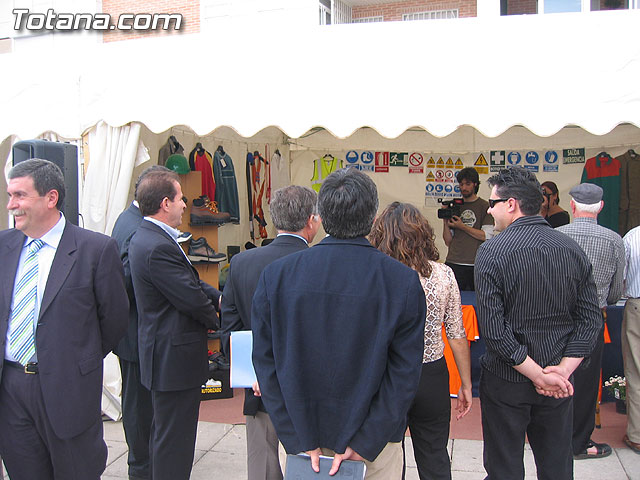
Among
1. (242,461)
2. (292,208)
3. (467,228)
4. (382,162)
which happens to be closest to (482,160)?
(382,162)

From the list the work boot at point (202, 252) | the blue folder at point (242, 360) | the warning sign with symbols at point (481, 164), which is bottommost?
the blue folder at point (242, 360)

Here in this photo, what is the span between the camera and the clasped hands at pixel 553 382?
2.64 metres

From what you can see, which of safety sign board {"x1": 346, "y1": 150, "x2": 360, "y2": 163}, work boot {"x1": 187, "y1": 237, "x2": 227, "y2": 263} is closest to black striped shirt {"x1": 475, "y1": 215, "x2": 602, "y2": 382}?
work boot {"x1": 187, "y1": 237, "x2": 227, "y2": 263}

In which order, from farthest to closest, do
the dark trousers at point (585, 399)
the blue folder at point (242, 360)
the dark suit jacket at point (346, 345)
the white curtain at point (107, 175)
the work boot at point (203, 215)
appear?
the work boot at point (203, 215) < the white curtain at point (107, 175) < the dark trousers at point (585, 399) < the blue folder at point (242, 360) < the dark suit jacket at point (346, 345)

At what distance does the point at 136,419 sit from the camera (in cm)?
371

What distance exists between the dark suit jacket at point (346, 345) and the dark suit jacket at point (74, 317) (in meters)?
1.21

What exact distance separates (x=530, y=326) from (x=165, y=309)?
194 centimetres

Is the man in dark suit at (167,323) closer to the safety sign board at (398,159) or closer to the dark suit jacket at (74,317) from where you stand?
the dark suit jacket at (74,317)

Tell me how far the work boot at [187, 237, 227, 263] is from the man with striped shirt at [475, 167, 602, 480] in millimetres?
3678

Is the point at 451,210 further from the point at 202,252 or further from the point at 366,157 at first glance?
the point at 202,252

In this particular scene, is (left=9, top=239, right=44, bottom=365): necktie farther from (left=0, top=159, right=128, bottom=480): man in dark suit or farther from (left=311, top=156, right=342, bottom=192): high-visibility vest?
(left=311, top=156, right=342, bottom=192): high-visibility vest

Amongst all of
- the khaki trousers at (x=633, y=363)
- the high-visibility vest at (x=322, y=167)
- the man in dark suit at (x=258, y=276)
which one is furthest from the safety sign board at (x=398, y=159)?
the man in dark suit at (x=258, y=276)

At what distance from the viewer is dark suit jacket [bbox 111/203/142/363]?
11.9 ft

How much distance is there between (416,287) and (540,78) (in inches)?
114
